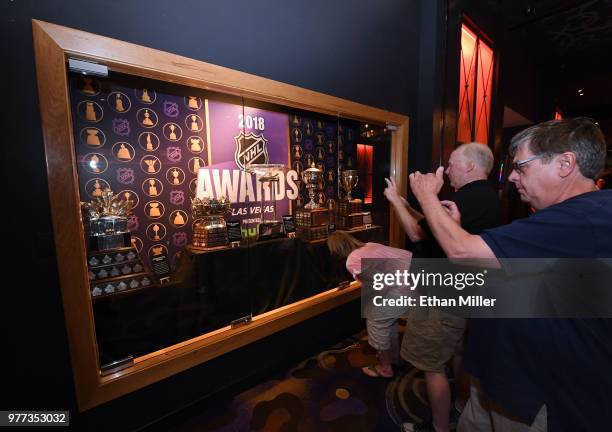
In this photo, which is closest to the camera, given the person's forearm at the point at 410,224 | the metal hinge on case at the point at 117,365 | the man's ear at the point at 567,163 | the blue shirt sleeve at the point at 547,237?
the blue shirt sleeve at the point at 547,237

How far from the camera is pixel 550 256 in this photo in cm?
91

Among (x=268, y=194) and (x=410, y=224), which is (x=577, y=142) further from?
(x=268, y=194)

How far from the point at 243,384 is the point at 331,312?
0.97 m

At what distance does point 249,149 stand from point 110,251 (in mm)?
1230

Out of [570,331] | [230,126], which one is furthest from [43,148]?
[570,331]

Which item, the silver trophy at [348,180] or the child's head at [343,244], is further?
the silver trophy at [348,180]

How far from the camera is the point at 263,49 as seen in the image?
1.84 metres

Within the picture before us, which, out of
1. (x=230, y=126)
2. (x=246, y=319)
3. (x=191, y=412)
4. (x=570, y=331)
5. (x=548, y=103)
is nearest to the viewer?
(x=570, y=331)

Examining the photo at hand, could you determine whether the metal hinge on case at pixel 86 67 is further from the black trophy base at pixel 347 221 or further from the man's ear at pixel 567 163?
the black trophy base at pixel 347 221

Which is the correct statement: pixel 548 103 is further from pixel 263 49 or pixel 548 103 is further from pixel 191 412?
pixel 191 412

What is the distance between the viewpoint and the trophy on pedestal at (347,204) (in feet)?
9.15

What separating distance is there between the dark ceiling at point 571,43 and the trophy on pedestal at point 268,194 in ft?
12.0

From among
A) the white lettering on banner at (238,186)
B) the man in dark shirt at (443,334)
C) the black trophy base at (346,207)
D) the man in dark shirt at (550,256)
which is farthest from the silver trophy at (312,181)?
the man in dark shirt at (550,256)

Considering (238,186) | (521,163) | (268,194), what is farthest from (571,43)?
(238,186)
